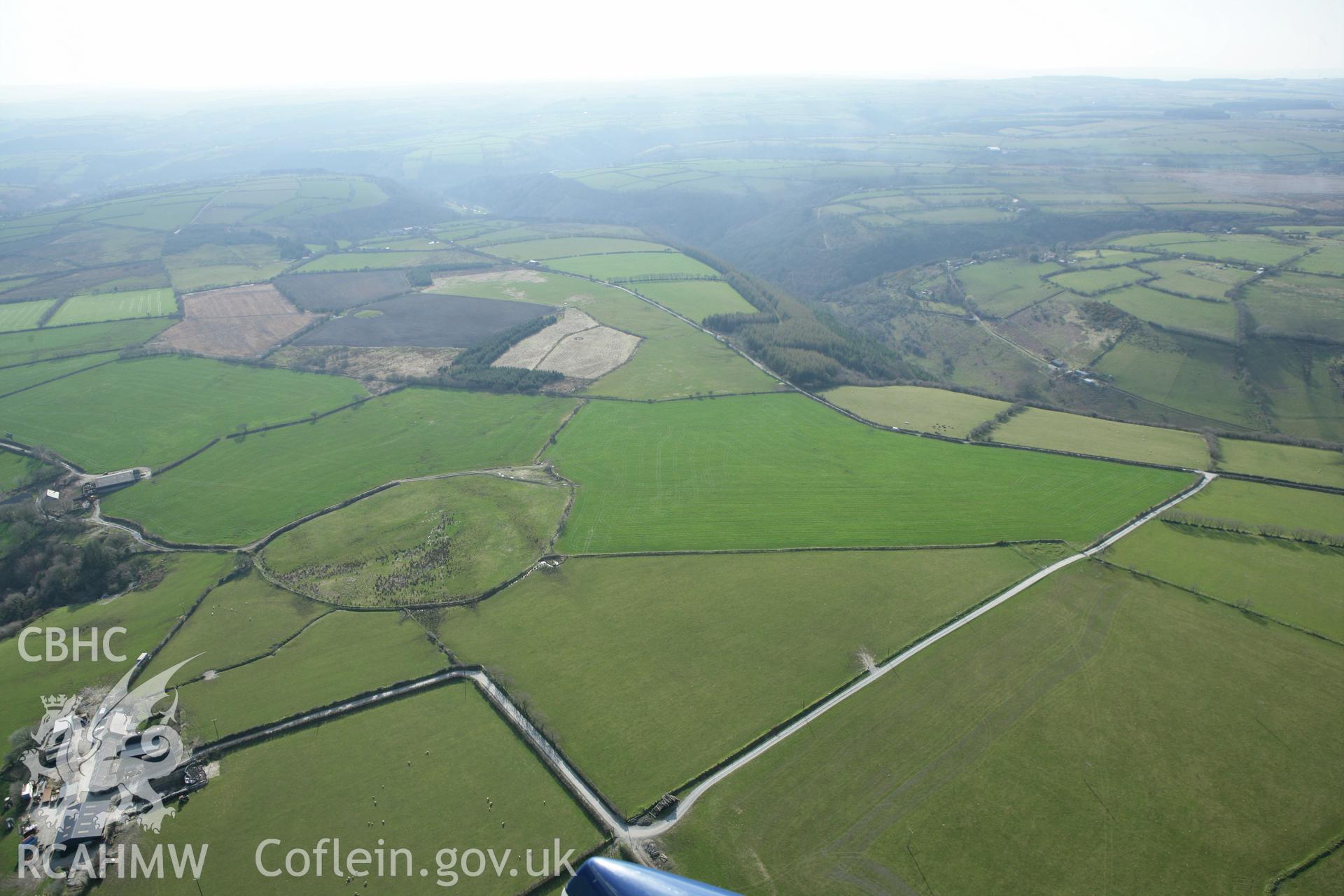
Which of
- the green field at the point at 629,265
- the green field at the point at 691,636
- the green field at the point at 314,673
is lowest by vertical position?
the green field at the point at 314,673

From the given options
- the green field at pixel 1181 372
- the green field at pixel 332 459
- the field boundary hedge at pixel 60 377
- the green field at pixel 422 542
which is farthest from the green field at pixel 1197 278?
the field boundary hedge at pixel 60 377

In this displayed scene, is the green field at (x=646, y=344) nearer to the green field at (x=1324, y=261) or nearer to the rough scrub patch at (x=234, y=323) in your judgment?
the rough scrub patch at (x=234, y=323)

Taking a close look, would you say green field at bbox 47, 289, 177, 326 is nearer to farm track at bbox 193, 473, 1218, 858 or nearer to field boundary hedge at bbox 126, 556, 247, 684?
field boundary hedge at bbox 126, 556, 247, 684

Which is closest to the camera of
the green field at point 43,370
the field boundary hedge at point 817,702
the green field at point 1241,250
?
the field boundary hedge at point 817,702

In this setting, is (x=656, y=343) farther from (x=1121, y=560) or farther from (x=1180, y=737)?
(x=1180, y=737)

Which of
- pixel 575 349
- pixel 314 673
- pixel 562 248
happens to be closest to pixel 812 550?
pixel 314 673

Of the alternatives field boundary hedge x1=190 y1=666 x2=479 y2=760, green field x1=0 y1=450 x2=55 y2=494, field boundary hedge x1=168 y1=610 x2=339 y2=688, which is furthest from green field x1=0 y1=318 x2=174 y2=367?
field boundary hedge x1=190 y1=666 x2=479 y2=760

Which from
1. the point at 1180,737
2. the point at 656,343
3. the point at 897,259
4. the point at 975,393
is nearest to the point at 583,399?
the point at 656,343
